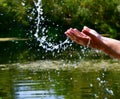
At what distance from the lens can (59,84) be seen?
879 centimetres

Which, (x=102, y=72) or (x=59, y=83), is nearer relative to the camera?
(x=59, y=83)

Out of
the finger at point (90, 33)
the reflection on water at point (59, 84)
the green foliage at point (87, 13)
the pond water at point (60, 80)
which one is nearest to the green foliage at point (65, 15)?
the green foliage at point (87, 13)

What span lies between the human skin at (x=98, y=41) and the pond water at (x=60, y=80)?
209 inches

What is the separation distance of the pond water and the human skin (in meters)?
5.30

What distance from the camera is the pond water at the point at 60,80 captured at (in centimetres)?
760

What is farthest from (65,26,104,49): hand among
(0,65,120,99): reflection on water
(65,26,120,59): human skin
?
(0,65,120,99): reflection on water

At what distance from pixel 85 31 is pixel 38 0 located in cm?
2907

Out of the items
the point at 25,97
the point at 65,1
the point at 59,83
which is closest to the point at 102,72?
the point at 59,83

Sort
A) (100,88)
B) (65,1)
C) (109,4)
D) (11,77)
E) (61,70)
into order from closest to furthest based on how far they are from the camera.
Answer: (100,88) < (11,77) < (61,70) < (109,4) < (65,1)

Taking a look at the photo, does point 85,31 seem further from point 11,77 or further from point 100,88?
point 11,77

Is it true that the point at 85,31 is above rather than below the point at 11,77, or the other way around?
above

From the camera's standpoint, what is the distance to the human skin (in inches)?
67.8

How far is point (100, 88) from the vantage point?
821 centimetres

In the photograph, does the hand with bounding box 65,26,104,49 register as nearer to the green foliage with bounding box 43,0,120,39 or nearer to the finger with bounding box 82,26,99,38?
the finger with bounding box 82,26,99,38
